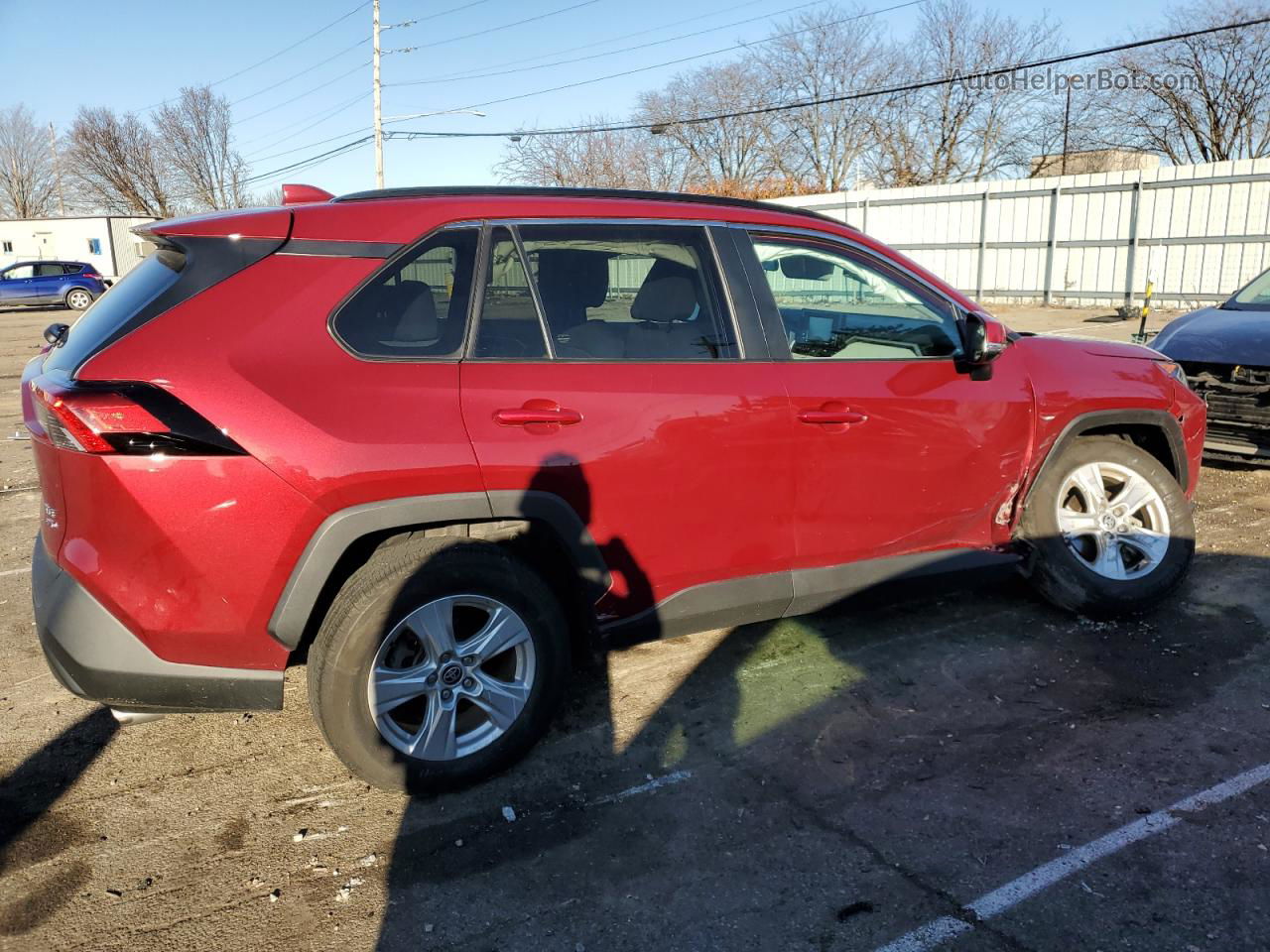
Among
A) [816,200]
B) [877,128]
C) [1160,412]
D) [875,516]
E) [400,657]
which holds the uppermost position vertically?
[877,128]

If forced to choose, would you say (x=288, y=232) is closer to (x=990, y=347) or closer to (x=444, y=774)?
(x=444, y=774)

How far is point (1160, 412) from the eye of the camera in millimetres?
4359

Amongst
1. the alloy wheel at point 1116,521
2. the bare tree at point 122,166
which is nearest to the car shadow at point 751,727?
the alloy wheel at point 1116,521

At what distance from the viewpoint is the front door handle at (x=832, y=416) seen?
344cm

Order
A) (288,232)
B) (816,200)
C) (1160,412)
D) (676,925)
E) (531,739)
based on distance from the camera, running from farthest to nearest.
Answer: (816,200), (1160,412), (531,739), (288,232), (676,925)

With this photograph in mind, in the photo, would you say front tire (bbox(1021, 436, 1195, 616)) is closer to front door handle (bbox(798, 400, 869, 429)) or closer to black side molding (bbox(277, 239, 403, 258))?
front door handle (bbox(798, 400, 869, 429))

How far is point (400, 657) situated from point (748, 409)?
4.84ft

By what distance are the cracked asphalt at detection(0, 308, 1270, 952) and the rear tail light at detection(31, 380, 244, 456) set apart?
4.14 ft

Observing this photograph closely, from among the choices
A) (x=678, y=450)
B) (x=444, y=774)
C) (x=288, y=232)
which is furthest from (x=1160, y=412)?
(x=288, y=232)

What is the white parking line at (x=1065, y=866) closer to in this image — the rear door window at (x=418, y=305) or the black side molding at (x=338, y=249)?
the rear door window at (x=418, y=305)

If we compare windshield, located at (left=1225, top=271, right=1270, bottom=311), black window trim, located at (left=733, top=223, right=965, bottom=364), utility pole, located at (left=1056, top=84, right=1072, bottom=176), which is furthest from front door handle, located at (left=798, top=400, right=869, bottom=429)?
utility pole, located at (left=1056, top=84, right=1072, bottom=176)

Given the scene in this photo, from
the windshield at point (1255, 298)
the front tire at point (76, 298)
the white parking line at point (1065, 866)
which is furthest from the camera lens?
the front tire at point (76, 298)

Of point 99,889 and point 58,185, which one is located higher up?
point 58,185

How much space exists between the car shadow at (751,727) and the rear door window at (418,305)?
0.58 m
